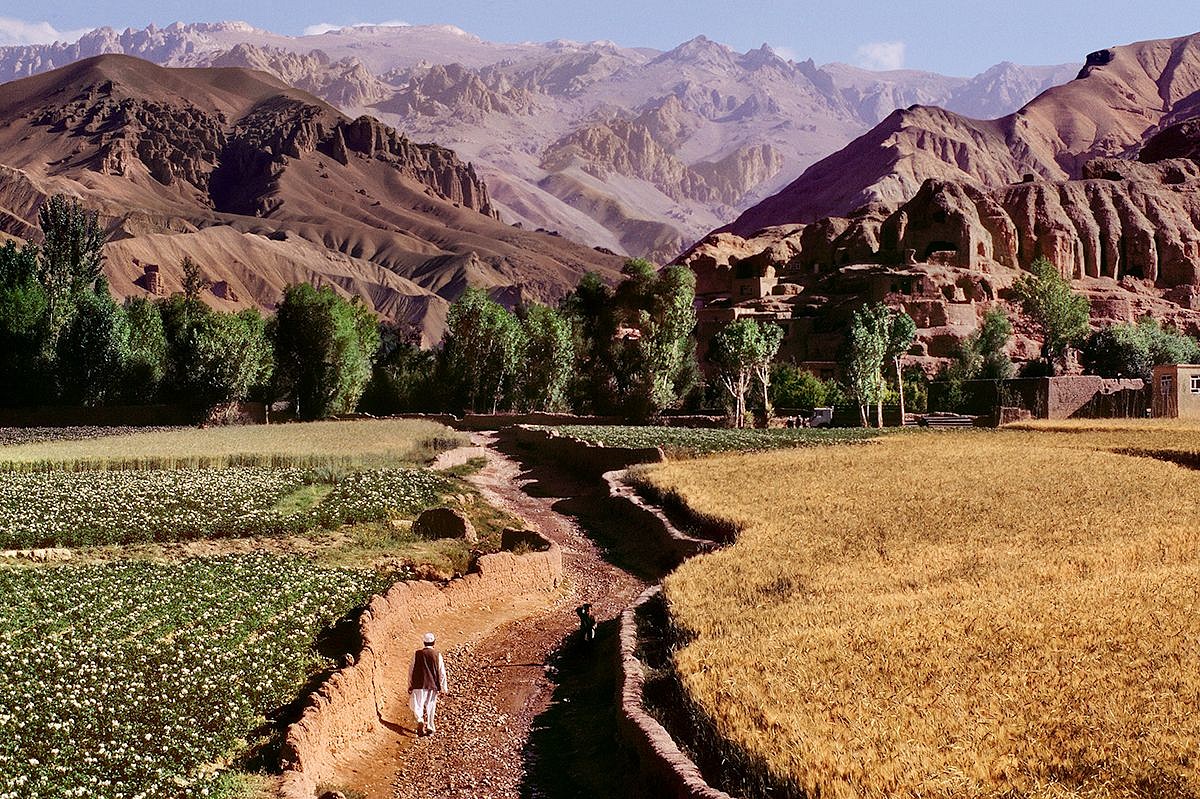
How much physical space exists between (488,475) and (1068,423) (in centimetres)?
2838

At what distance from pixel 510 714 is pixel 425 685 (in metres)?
1.81

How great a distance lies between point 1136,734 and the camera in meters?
12.3

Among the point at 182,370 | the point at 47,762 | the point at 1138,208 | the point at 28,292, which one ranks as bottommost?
the point at 47,762

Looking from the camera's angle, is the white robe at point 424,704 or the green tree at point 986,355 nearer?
the white robe at point 424,704

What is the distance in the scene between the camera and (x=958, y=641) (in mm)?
16125

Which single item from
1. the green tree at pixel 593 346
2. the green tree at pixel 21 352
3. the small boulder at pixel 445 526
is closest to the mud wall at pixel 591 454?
the small boulder at pixel 445 526

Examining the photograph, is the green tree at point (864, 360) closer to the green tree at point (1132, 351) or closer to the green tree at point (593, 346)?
the green tree at point (593, 346)

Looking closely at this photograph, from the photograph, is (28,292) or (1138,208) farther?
(1138,208)

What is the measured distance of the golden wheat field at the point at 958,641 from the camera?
11.8 meters

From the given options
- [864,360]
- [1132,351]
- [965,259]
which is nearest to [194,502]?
[864,360]

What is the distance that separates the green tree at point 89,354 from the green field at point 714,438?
112 feet

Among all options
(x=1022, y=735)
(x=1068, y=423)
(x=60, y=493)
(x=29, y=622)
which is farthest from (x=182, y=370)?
(x=1022, y=735)

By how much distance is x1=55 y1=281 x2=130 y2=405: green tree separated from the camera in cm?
7844

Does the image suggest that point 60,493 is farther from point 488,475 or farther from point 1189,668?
point 1189,668
